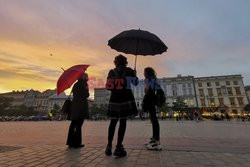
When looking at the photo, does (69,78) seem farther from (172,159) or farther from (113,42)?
(172,159)

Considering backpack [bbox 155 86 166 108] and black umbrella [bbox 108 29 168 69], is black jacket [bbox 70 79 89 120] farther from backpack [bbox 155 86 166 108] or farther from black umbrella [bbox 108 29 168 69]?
backpack [bbox 155 86 166 108]

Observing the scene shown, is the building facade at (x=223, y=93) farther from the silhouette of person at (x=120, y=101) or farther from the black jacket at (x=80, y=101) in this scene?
the silhouette of person at (x=120, y=101)

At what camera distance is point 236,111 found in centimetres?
6088

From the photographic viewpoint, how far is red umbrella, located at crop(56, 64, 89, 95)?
4.14m

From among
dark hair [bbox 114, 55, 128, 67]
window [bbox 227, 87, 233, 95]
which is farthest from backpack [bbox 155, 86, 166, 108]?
window [bbox 227, 87, 233, 95]

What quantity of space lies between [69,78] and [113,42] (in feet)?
4.34

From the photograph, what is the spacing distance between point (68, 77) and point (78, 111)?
3.00 ft

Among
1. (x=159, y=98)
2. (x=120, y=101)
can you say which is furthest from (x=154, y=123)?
(x=120, y=101)

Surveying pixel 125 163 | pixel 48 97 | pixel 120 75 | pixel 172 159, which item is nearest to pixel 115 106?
pixel 120 75

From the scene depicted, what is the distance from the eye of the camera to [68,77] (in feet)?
13.9

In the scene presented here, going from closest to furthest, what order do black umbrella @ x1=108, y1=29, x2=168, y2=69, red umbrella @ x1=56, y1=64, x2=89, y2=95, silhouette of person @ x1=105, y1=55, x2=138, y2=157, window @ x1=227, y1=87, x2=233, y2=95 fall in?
1. silhouette of person @ x1=105, y1=55, x2=138, y2=157
2. red umbrella @ x1=56, y1=64, x2=89, y2=95
3. black umbrella @ x1=108, y1=29, x2=168, y2=69
4. window @ x1=227, y1=87, x2=233, y2=95

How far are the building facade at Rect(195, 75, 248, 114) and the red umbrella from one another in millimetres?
65361

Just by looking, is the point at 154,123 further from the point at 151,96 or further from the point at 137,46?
the point at 137,46

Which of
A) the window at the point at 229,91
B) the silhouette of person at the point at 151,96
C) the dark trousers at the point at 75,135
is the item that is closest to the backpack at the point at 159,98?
the silhouette of person at the point at 151,96
